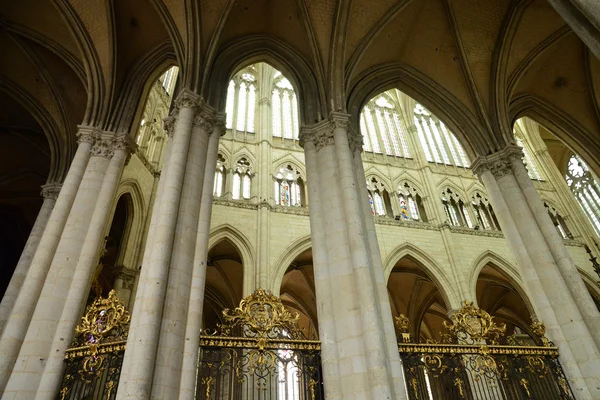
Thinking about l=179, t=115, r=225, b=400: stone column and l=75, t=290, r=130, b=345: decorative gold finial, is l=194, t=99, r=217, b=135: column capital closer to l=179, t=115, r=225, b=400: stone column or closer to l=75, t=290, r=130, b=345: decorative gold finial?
l=179, t=115, r=225, b=400: stone column

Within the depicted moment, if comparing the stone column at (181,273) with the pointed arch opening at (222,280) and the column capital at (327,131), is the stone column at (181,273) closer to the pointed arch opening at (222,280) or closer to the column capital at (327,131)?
the column capital at (327,131)

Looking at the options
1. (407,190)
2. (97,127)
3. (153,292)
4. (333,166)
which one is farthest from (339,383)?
(407,190)

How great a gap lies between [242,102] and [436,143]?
1015cm

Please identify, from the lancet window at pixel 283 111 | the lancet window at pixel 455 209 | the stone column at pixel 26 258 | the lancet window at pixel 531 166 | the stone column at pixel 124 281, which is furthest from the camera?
the lancet window at pixel 531 166

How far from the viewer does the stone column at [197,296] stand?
17.0 feet

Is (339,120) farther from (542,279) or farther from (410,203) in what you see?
(410,203)

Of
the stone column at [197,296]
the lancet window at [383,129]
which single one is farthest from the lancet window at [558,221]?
the stone column at [197,296]

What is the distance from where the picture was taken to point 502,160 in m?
9.97

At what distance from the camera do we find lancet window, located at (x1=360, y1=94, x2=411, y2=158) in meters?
20.1

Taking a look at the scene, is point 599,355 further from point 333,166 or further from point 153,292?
point 153,292

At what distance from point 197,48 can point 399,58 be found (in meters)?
5.51

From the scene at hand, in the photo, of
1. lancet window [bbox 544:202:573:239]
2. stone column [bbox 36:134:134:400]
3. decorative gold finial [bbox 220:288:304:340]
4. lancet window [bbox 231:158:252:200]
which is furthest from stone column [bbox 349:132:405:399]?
lancet window [bbox 544:202:573:239]

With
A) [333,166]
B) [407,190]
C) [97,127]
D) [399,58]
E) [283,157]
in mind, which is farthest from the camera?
[407,190]

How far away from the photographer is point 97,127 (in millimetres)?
8984
